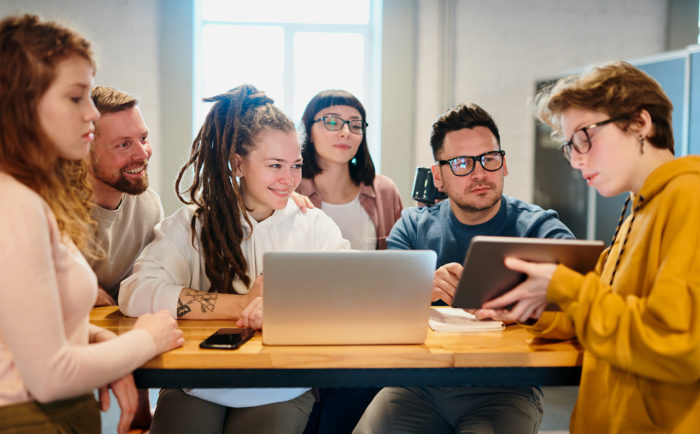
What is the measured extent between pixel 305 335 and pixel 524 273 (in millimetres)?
523

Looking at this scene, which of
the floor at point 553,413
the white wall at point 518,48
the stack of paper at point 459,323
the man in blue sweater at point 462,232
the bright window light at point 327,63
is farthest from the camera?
the bright window light at point 327,63

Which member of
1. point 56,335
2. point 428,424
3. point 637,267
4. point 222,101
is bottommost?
point 428,424

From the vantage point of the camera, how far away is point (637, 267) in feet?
3.68

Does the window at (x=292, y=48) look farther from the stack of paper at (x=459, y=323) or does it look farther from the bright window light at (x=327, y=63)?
the stack of paper at (x=459, y=323)

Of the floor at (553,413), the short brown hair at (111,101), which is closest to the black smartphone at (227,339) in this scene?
the short brown hair at (111,101)

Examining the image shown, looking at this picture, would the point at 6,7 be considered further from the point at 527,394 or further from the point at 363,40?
the point at 527,394

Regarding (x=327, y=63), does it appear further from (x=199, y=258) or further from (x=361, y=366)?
(x=361, y=366)

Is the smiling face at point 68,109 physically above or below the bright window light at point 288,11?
below

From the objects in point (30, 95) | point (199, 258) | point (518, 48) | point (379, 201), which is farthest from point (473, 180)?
point (518, 48)

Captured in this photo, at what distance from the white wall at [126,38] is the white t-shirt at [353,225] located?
90.0 inches

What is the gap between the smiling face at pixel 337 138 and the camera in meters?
2.53

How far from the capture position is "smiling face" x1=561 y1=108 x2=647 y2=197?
3.92 ft

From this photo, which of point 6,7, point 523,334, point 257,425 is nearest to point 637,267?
point 523,334

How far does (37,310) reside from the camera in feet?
3.06
